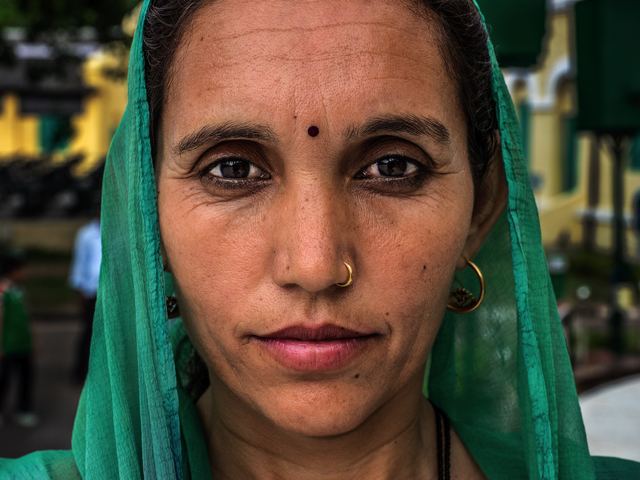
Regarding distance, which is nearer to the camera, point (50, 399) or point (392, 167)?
point (392, 167)

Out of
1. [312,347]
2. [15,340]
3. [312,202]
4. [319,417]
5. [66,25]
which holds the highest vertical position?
[66,25]

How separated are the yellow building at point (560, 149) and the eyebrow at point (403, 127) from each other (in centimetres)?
1461

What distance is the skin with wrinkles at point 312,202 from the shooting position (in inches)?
49.3

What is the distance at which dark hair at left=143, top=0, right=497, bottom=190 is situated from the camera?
4.56ft

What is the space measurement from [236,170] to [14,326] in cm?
528

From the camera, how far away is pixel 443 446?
1610 millimetres

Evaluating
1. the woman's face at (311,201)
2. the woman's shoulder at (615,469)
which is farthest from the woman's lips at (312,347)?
the woman's shoulder at (615,469)

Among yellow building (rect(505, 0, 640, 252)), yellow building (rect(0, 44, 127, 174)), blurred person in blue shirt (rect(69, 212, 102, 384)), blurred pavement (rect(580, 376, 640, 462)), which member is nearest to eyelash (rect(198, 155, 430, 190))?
blurred pavement (rect(580, 376, 640, 462))

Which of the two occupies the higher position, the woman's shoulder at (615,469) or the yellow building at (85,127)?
the yellow building at (85,127)

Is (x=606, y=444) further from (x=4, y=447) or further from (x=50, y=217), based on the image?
(x=50, y=217)

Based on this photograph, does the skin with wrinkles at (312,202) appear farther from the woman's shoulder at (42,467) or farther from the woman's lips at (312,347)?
the woman's shoulder at (42,467)

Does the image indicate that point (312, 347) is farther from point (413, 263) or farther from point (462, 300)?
point (462, 300)

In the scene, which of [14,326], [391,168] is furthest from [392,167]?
[14,326]

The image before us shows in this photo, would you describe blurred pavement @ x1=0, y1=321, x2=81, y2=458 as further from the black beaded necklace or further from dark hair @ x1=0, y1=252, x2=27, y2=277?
the black beaded necklace
